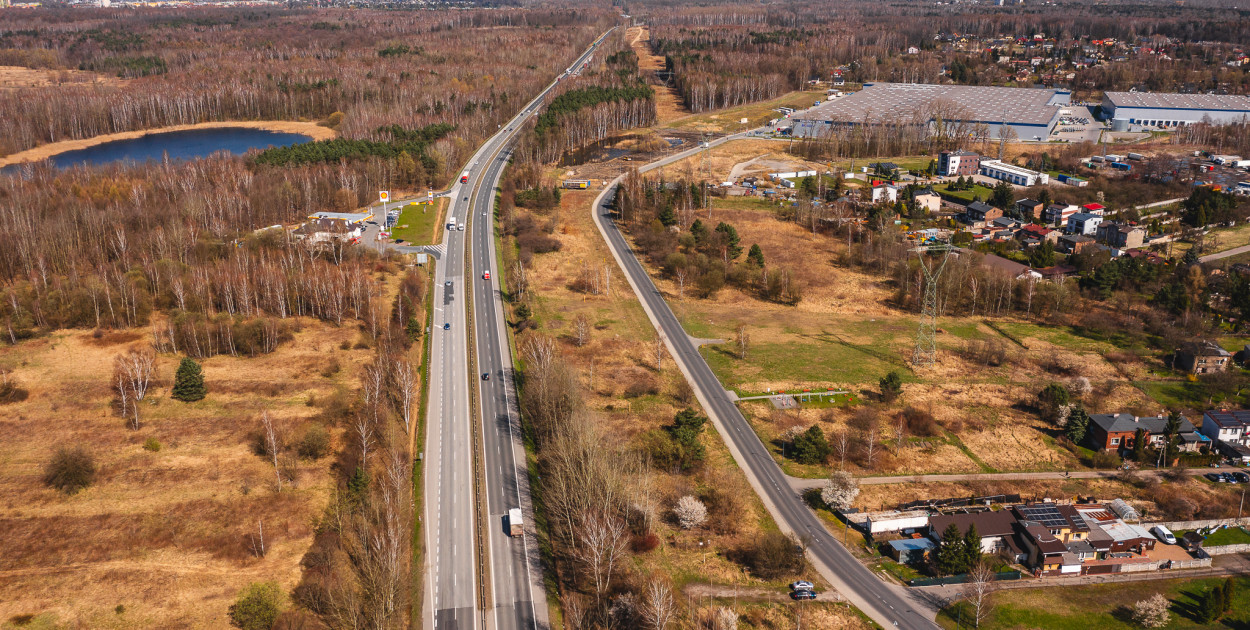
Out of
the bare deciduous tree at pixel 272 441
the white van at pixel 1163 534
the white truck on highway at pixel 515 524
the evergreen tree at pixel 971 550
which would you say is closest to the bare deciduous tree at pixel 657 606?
the white truck on highway at pixel 515 524

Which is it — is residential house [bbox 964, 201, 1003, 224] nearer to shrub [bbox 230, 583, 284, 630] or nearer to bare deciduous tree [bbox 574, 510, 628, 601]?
bare deciduous tree [bbox 574, 510, 628, 601]

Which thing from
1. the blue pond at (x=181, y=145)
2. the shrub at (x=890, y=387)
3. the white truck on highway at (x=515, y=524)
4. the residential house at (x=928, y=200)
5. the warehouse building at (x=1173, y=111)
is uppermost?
the warehouse building at (x=1173, y=111)

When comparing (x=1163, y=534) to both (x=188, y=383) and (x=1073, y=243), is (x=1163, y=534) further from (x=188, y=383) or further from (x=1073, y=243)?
(x=188, y=383)

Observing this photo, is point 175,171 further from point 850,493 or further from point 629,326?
point 850,493

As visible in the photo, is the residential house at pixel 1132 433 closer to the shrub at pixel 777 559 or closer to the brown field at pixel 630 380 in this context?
the brown field at pixel 630 380

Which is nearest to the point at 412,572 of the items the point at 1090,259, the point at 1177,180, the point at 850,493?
→ the point at 850,493

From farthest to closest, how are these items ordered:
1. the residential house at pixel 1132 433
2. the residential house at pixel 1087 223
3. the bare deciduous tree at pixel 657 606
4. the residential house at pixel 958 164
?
the residential house at pixel 958 164, the residential house at pixel 1087 223, the residential house at pixel 1132 433, the bare deciduous tree at pixel 657 606

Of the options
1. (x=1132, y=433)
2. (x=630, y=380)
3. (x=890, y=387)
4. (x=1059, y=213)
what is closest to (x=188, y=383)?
(x=630, y=380)
